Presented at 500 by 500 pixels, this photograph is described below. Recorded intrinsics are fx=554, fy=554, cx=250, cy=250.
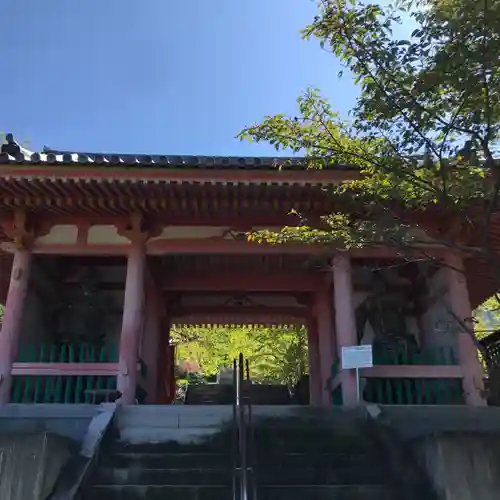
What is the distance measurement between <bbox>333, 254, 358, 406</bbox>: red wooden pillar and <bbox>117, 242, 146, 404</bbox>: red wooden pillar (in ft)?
9.29

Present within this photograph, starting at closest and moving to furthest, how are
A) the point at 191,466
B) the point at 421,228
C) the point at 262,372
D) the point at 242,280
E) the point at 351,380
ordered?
1. the point at 191,466
2. the point at 351,380
3. the point at 421,228
4. the point at 242,280
5. the point at 262,372

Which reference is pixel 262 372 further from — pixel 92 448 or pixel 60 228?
pixel 92 448

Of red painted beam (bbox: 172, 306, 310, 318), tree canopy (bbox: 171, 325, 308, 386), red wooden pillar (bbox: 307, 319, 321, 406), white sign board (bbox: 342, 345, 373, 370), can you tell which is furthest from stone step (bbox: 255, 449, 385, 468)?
tree canopy (bbox: 171, 325, 308, 386)

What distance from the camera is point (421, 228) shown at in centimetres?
814

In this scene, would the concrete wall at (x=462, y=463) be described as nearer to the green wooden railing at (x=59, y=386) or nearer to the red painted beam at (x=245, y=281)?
the green wooden railing at (x=59, y=386)

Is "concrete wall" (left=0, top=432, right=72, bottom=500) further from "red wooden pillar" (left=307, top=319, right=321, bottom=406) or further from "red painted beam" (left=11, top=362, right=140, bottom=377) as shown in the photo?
"red wooden pillar" (left=307, top=319, right=321, bottom=406)

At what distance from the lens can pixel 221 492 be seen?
483cm

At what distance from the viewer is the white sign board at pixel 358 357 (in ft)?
23.2

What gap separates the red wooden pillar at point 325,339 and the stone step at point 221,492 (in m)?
4.91

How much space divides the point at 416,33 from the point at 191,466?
4392 mm

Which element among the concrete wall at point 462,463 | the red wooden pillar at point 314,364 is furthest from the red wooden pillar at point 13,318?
the red wooden pillar at point 314,364

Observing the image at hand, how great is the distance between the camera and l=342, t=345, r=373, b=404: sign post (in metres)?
7.08

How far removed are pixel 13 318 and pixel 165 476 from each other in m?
3.90

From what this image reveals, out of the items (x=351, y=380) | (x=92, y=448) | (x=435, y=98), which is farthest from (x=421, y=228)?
(x=92, y=448)
